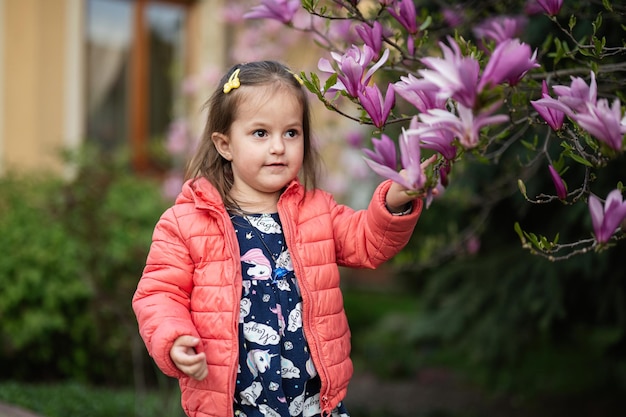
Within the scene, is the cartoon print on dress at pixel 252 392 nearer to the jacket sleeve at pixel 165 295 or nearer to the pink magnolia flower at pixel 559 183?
the jacket sleeve at pixel 165 295

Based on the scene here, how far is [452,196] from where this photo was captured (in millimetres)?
4137

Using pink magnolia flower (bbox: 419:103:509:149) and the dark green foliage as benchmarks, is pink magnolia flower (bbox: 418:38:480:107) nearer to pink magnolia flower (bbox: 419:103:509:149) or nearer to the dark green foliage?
pink magnolia flower (bbox: 419:103:509:149)

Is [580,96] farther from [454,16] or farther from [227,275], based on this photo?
[454,16]

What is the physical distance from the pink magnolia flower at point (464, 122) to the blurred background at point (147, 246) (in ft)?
4.19

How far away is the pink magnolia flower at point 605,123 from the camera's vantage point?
66.0 inches

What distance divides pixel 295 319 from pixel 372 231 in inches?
13.5

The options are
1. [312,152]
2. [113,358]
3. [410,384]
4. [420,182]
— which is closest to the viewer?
[420,182]

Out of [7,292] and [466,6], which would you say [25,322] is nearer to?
[7,292]

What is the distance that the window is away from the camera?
8.33m

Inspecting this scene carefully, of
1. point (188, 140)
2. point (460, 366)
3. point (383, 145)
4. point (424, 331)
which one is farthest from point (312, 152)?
point (460, 366)

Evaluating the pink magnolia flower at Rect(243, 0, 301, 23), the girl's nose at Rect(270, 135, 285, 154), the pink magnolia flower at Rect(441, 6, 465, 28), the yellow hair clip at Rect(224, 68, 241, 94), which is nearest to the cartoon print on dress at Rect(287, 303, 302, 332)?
the girl's nose at Rect(270, 135, 285, 154)

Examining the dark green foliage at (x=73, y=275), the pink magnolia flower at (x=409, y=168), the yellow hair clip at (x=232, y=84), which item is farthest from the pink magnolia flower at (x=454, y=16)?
the dark green foliage at (x=73, y=275)

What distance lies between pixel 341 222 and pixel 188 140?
194 inches

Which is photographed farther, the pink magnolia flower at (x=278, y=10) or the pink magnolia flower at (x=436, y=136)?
the pink magnolia flower at (x=278, y=10)
